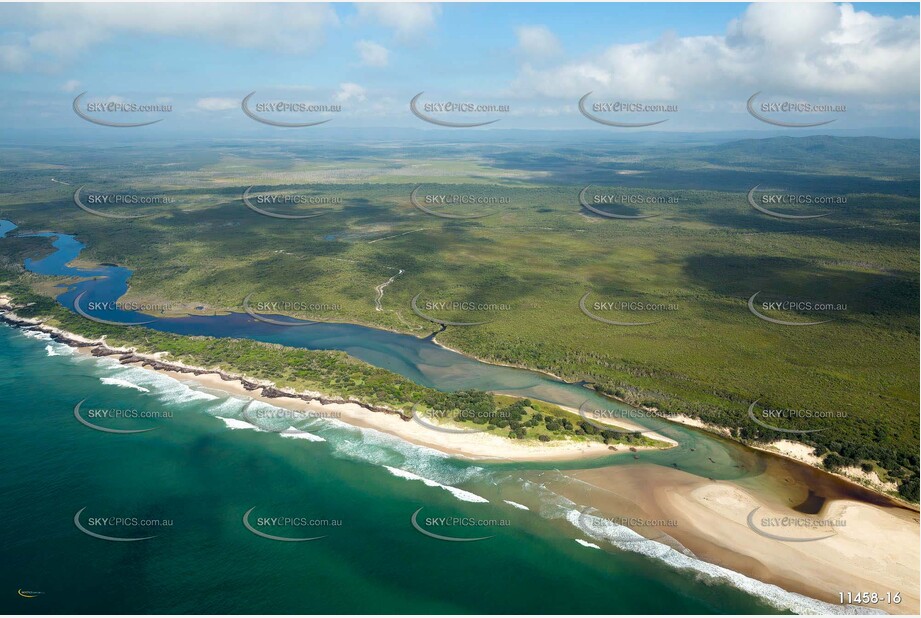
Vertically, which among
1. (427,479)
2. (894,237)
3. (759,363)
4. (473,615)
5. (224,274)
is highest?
(894,237)

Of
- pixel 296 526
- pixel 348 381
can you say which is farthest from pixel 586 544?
pixel 348 381

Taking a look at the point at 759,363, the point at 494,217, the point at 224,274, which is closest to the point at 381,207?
the point at 494,217

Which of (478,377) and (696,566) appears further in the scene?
(478,377)

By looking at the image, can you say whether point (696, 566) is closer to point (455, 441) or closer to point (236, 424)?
point (455, 441)

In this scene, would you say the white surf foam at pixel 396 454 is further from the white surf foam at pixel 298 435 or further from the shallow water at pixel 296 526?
the white surf foam at pixel 298 435

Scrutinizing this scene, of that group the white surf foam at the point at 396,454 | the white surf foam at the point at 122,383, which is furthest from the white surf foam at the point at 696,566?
the white surf foam at the point at 122,383

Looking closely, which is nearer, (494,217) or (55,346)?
(55,346)

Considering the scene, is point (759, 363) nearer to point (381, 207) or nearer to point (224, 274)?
point (224, 274)
